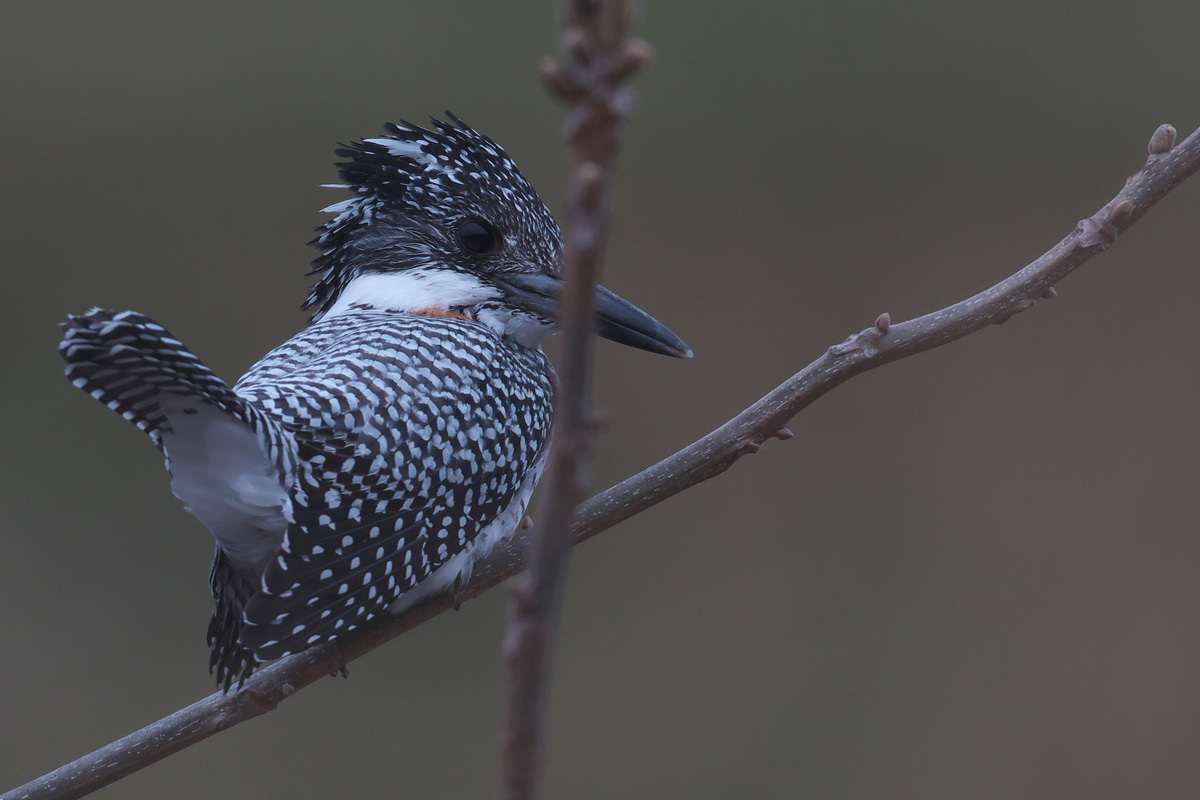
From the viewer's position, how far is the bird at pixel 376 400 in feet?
2.83

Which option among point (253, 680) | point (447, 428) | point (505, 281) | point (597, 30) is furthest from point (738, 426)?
point (597, 30)

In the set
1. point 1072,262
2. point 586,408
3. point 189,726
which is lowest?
A: point 189,726

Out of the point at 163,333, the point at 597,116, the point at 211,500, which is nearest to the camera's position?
the point at 597,116

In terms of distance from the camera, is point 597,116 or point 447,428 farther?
point 447,428

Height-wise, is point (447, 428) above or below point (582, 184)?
below

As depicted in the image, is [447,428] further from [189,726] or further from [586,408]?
[586,408]

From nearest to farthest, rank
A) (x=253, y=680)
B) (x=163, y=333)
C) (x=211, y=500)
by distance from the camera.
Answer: (x=163, y=333) < (x=211, y=500) < (x=253, y=680)

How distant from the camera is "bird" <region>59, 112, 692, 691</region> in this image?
86 centimetres

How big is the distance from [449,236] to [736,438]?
501mm

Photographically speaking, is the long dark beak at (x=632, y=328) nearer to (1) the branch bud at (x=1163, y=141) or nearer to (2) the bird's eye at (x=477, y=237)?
(2) the bird's eye at (x=477, y=237)

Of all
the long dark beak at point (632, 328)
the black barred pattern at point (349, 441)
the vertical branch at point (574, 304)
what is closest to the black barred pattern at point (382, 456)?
the black barred pattern at point (349, 441)

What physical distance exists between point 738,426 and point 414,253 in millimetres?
516

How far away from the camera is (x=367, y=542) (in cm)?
95

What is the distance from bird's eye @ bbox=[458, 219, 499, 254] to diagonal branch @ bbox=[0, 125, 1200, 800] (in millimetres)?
387
